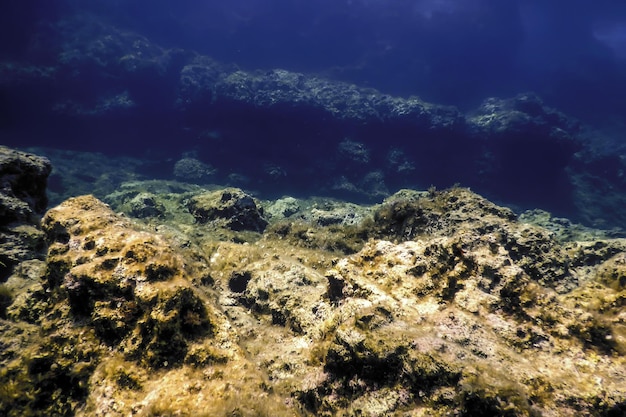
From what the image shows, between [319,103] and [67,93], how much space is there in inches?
747

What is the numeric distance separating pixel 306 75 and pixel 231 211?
1128 inches

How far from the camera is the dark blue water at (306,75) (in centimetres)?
2231

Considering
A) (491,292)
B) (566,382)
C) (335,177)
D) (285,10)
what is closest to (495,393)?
(566,382)

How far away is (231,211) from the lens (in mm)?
7375

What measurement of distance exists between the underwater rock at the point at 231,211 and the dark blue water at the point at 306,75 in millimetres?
13225

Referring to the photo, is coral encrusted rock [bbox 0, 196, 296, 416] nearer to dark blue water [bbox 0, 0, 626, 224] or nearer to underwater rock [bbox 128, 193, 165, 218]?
underwater rock [bbox 128, 193, 165, 218]

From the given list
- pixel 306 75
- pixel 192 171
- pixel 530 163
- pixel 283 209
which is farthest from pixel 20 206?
pixel 306 75

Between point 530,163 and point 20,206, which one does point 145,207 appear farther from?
point 530,163

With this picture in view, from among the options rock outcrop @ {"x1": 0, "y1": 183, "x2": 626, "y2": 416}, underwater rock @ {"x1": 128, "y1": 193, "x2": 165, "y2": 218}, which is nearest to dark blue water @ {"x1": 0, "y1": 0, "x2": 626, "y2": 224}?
underwater rock @ {"x1": 128, "y1": 193, "x2": 165, "y2": 218}

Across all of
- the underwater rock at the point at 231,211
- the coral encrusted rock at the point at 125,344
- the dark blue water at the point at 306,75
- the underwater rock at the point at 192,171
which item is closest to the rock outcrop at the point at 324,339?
the coral encrusted rock at the point at 125,344

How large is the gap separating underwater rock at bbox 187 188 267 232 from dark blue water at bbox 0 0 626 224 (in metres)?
13.2

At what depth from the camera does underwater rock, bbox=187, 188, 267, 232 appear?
731 cm

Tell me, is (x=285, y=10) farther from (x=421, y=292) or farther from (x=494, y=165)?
(x=421, y=292)

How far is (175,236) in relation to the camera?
199 inches
